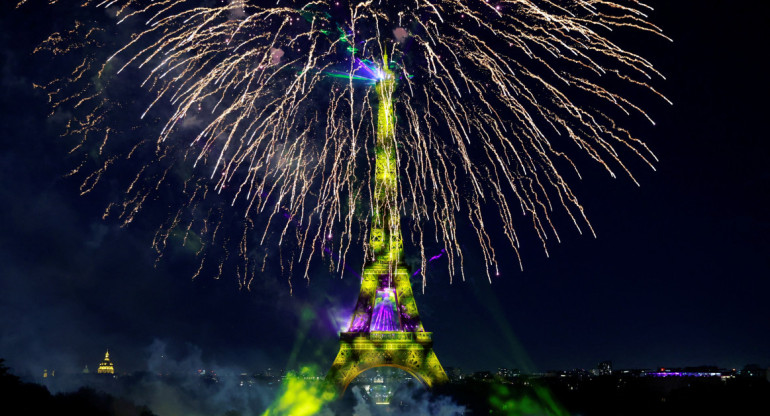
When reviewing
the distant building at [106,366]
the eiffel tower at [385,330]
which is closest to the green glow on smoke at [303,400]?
the eiffel tower at [385,330]

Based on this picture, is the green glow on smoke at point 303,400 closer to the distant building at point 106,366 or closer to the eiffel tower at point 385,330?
the eiffel tower at point 385,330

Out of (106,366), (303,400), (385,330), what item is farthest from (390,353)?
(106,366)

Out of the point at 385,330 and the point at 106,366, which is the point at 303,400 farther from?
the point at 106,366

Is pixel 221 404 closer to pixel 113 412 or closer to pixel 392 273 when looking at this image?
pixel 392 273

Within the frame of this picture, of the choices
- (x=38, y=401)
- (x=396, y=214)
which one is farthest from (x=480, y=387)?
(x=38, y=401)

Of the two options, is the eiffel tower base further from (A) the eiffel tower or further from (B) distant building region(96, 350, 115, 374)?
(B) distant building region(96, 350, 115, 374)

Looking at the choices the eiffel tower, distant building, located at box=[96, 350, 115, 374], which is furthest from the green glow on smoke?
distant building, located at box=[96, 350, 115, 374]

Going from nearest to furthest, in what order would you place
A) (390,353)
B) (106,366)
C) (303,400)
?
1. (390,353)
2. (303,400)
3. (106,366)

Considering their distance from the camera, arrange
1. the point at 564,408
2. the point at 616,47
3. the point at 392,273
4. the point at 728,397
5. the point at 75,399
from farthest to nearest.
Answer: the point at 564,408 < the point at 392,273 < the point at 728,397 < the point at 75,399 < the point at 616,47
